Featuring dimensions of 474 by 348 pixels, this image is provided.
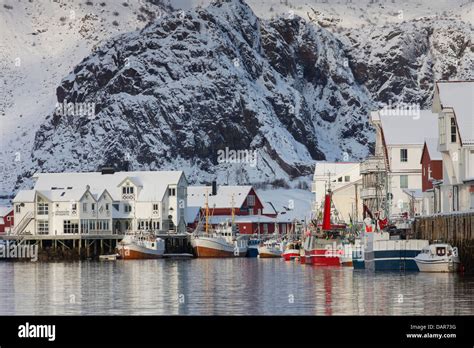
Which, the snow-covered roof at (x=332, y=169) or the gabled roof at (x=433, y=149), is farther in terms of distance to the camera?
the snow-covered roof at (x=332, y=169)

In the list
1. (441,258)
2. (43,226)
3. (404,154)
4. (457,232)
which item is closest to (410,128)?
(404,154)

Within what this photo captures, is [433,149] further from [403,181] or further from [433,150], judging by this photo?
[403,181]

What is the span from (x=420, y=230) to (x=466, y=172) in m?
8.45

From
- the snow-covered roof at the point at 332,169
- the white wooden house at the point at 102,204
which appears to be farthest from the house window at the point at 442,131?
the white wooden house at the point at 102,204

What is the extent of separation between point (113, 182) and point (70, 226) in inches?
506

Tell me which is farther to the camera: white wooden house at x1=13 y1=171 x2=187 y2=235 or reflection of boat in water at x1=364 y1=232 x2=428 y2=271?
white wooden house at x1=13 y1=171 x2=187 y2=235

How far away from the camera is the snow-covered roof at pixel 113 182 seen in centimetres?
17712

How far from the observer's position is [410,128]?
402ft

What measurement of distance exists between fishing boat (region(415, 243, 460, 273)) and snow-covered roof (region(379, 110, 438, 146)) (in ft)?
114

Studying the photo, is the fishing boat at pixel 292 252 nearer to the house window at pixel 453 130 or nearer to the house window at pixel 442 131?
the house window at pixel 442 131

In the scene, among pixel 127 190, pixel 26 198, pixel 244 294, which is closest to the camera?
pixel 244 294

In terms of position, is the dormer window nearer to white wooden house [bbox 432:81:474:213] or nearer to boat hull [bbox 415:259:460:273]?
white wooden house [bbox 432:81:474:213]

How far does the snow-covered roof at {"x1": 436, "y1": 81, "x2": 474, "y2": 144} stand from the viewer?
89000 millimetres

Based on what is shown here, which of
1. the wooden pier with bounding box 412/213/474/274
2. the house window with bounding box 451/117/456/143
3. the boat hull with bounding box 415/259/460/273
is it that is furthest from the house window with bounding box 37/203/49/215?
the boat hull with bounding box 415/259/460/273
